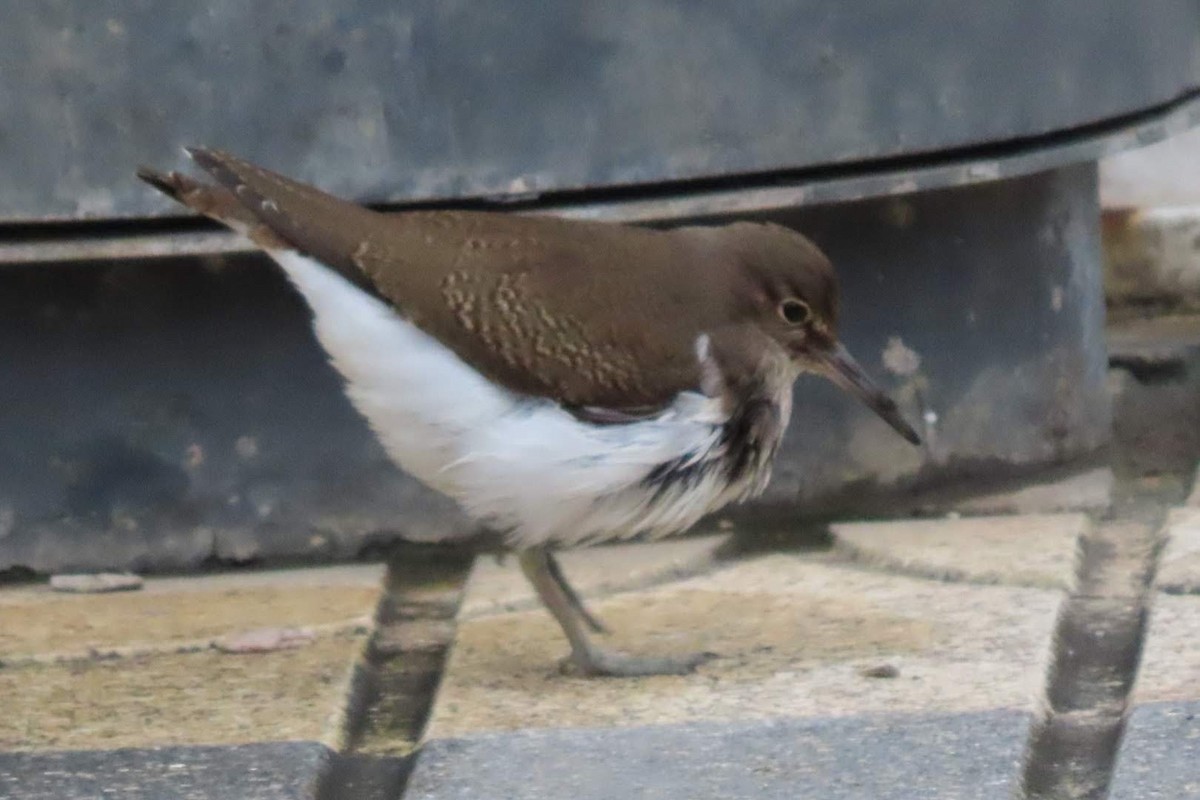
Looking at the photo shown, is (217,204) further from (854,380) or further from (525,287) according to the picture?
(854,380)

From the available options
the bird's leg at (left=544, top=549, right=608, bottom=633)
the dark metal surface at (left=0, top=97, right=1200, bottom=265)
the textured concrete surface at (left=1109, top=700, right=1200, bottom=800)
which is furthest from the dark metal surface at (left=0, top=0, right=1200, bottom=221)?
the textured concrete surface at (left=1109, top=700, right=1200, bottom=800)

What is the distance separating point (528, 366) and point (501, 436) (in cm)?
11

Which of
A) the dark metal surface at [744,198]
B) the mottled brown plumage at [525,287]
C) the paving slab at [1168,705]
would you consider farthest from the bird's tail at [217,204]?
the paving slab at [1168,705]

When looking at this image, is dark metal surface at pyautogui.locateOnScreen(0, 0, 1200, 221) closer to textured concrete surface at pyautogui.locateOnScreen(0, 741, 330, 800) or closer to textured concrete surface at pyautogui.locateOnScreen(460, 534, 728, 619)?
textured concrete surface at pyautogui.locateOnScreen(460, 534, 728, 619)

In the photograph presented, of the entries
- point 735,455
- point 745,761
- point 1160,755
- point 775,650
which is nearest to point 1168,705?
point 1160,755

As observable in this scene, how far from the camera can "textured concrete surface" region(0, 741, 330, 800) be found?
2816 millimetres

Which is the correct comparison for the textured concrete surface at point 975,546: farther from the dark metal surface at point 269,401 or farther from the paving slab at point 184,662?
the paving slab at point 184,662

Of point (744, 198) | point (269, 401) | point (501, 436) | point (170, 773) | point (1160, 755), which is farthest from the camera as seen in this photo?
point (269, 401)

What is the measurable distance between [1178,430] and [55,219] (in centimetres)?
222

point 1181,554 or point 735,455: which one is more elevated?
point 735,455

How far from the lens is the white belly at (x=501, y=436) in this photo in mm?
3277

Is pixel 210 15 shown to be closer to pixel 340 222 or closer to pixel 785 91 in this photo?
pixel 340 222

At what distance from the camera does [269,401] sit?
3871mm

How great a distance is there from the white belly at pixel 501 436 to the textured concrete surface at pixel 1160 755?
78 centimetres
